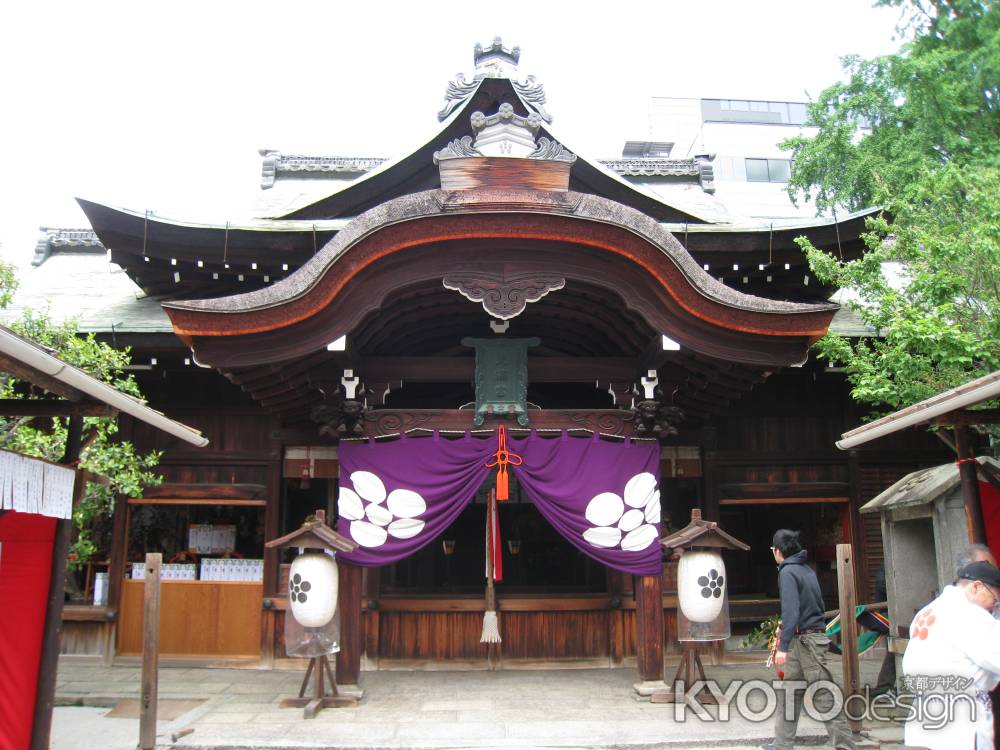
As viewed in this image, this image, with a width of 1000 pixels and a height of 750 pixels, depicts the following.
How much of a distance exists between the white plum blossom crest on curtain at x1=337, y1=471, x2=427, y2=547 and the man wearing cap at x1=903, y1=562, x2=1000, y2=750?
448 cm

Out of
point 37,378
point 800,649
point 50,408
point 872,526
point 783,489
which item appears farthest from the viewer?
point 872,526

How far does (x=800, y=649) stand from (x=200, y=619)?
7.11 m

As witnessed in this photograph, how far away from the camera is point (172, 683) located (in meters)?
8.69

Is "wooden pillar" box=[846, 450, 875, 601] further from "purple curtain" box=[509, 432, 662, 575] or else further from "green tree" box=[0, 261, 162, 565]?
"green tree" box=[0, 261, 162, 565]

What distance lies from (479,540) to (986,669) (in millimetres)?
6787

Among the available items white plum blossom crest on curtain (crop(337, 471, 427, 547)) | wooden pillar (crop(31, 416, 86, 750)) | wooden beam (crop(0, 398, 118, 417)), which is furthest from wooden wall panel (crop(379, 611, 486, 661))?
wooden beam (crop(0, 398, 118, 417))

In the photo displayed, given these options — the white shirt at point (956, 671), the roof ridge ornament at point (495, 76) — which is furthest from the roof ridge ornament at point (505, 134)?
the white shirt at point (956, 671)

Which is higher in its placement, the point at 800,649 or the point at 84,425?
the point at 84,425

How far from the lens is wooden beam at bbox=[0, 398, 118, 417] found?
18.2 ft

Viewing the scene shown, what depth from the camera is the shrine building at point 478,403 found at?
7297 mm

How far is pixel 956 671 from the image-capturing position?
14.6 feet

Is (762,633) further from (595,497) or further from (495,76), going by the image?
(495,76)

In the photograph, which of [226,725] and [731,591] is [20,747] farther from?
[731,591]

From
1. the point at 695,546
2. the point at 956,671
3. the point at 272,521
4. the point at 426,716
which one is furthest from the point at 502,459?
the point at 956,671
